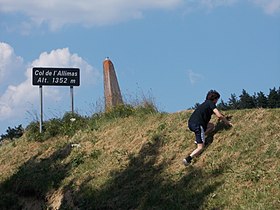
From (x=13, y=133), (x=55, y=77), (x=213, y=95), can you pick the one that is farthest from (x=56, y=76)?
(x=213, y=95)

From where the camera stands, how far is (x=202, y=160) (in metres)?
10.9

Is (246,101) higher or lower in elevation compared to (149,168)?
higher

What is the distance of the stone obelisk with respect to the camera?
60.5 feet

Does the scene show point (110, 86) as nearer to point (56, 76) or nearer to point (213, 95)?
point (56, 76)

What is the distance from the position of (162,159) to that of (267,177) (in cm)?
322

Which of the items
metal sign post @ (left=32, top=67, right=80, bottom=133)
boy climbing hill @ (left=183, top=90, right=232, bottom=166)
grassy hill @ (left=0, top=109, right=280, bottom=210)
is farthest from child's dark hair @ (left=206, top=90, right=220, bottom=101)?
metal sign post @ (left=32, top=67, right=80, bottom=133)

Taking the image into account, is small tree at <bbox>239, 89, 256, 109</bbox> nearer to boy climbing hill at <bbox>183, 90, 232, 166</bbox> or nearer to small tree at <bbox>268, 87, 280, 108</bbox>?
small tree at <bbox>268, 87, 280, 108</bbox>

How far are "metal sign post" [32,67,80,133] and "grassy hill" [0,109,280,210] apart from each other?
2.29 metres

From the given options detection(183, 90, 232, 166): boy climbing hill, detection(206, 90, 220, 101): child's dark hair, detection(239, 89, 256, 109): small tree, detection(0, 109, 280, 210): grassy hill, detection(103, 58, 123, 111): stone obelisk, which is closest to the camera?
detection(0, 109, 280, 210): grassy hill

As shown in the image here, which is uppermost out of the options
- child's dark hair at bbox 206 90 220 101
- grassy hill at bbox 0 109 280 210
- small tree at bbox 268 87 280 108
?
small tree at bbox 268 87 280 108

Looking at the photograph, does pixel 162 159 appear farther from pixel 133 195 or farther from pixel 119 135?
pixel 119 135

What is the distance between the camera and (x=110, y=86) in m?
18.9

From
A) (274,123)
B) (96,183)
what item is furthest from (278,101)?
(96,183)

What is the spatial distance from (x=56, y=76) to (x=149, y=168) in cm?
800
